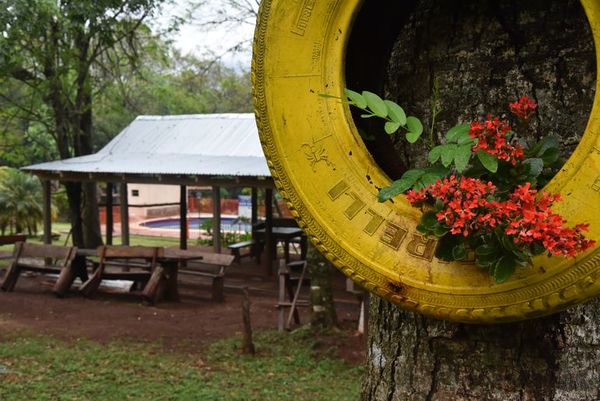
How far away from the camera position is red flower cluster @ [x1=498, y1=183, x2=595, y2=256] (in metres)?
1.16

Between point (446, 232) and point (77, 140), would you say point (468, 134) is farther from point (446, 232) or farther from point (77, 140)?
point (77, 140)

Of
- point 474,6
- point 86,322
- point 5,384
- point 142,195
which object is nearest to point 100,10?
point 86,322

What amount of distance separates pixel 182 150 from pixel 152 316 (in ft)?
17.1

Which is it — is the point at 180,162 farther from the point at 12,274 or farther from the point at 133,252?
the point at 12,274

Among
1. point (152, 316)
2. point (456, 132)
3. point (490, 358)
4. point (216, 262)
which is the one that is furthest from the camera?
point (216, 262)

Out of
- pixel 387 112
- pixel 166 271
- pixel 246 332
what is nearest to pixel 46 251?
pixel 166 271

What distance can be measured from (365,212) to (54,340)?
743cm

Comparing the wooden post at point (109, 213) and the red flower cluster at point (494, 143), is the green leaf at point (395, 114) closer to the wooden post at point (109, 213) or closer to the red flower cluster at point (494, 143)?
the red flower cluster at point (494, 143)

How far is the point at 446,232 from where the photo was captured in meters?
1.31

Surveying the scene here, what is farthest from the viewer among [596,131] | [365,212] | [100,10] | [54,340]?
[100,10]

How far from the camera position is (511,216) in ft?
3.96

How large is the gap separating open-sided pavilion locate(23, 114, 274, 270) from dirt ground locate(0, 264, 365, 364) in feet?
6.40

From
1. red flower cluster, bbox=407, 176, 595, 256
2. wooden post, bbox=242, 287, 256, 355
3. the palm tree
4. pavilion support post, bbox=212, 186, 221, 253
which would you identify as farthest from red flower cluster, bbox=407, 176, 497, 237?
the palm tree

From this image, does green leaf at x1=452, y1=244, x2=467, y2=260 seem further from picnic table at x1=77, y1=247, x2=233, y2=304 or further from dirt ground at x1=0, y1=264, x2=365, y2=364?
picnic table at x1=77, y1=247, x2=233, y2=304
